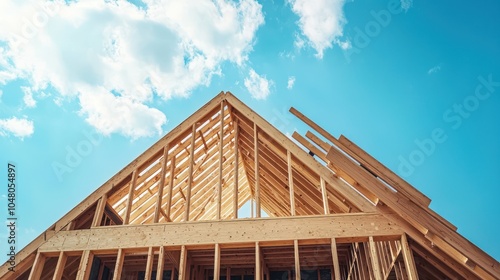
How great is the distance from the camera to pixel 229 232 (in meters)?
8.62

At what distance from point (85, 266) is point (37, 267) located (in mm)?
1337

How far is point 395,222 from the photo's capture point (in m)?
8.24

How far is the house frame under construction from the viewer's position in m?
7.74

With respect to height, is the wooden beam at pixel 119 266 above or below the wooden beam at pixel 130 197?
below

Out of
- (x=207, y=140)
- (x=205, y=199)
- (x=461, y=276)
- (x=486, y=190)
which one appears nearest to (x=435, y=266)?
(x=461, y=276)

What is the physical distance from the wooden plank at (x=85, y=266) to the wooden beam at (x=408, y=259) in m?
7.16

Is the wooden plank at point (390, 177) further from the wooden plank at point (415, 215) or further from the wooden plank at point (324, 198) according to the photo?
the wooden plank at point (324, 198)

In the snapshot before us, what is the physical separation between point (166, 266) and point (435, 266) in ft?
26.8

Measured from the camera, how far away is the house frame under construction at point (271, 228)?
7.74 meters

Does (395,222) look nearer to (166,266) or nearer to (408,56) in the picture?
(166,266)

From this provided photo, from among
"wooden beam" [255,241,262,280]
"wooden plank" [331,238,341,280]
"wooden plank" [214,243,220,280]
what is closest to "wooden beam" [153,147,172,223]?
"wooden plank" [214,243,220,280]

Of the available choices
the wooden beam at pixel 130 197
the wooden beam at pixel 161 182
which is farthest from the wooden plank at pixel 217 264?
the wooden beam at pixel 130 197

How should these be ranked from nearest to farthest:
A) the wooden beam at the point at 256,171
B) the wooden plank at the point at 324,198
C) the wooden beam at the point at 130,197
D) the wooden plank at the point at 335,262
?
the wooden plank at the point at 335,262 → the wooden plank at the point at 324,198 → the wooden beam at the point at 256,171 → the wooden beam at the point at 130,197

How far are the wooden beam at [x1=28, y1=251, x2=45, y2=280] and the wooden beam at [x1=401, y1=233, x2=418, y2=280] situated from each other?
857 centimetres
